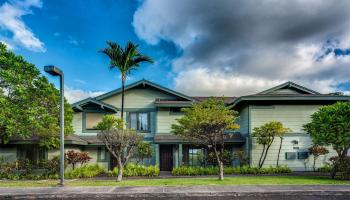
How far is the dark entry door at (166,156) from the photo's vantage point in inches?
878

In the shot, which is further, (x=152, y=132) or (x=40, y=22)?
(x=152, y=132)

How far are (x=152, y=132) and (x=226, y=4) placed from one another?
12.1 meters

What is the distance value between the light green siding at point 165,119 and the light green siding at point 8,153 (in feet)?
33.8

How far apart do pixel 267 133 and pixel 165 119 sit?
26.1 feet

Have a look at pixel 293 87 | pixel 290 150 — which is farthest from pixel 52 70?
pixel 293 87

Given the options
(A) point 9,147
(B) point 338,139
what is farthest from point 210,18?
(A) point 9,147

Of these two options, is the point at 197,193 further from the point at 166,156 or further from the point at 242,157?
the point at 166,156

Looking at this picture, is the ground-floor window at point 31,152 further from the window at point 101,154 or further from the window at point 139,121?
the window at point 139,121

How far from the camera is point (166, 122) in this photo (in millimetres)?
22656

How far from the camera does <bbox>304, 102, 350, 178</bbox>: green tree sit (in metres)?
14.6

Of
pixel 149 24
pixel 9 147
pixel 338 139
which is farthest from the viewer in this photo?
pixel 9 147

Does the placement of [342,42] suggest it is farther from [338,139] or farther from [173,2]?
[173,2]

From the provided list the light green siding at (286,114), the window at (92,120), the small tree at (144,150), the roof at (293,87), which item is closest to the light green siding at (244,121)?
the light green siding at (286,114)

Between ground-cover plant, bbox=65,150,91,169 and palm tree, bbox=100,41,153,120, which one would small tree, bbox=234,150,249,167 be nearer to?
→ palm tree, bbox=100,41,153,120
